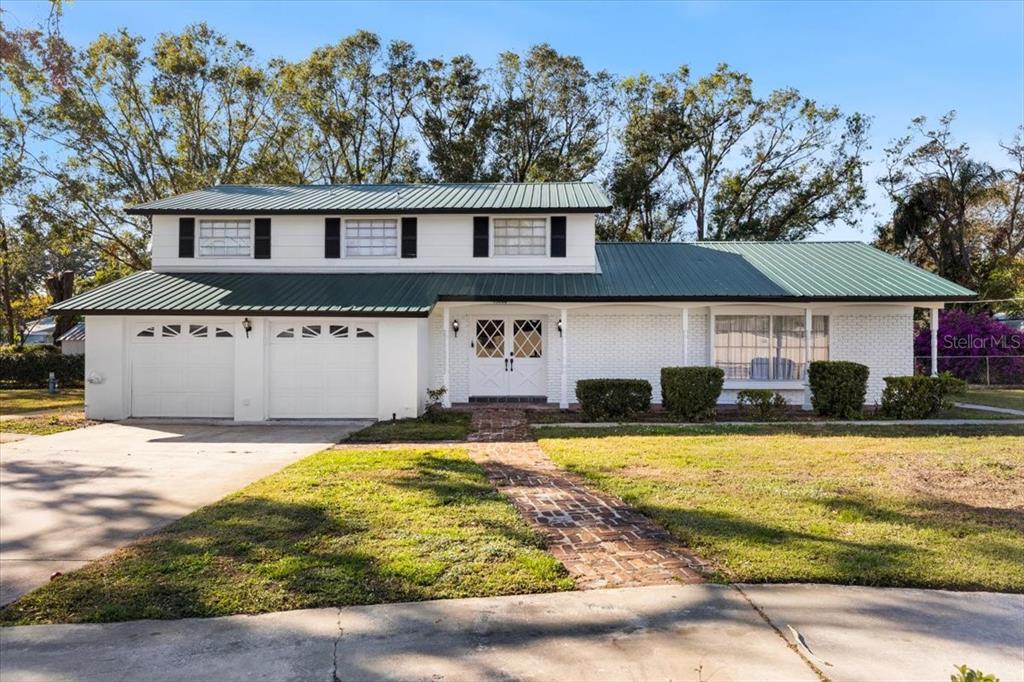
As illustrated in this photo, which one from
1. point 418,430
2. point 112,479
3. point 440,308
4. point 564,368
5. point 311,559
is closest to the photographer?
point 311,559

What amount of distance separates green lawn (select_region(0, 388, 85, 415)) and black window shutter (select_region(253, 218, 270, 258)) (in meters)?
6.60

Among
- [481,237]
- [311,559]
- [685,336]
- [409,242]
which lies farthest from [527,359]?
[311,559]

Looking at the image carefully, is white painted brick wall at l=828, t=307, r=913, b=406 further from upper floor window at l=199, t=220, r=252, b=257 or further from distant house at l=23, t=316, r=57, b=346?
distant house at l=23, t=316, r=57, b=346

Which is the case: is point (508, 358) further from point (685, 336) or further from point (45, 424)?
point (45, 424)

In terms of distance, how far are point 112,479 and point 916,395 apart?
14.6 meters

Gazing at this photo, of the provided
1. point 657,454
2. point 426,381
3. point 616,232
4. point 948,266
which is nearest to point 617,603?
point 657,454

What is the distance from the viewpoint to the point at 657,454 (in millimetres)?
8727

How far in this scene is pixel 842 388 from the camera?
501 inches

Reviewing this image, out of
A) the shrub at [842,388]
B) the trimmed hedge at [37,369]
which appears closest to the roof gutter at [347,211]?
the shrub at [842,388]

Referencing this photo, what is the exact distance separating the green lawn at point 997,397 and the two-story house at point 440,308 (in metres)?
2.74

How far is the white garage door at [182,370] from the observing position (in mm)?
13586

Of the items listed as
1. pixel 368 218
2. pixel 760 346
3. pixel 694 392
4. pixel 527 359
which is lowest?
pixel 694 392

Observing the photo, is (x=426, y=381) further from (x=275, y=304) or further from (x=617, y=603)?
(x=617, y=603)

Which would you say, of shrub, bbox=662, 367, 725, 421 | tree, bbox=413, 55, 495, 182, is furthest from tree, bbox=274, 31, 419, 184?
shrub, bbox=662, 367, 725, 421
